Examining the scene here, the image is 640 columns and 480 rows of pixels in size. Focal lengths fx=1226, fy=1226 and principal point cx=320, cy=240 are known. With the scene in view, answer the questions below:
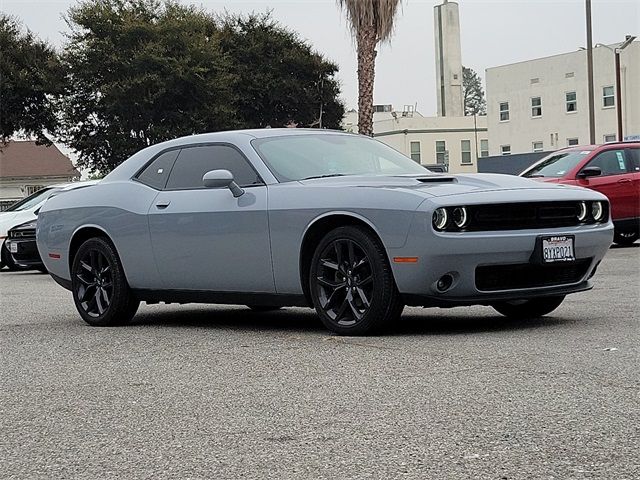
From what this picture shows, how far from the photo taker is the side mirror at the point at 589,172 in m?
17.8

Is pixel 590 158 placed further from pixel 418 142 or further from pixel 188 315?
pixel 418 142

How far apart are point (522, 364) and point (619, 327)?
72.7 inches

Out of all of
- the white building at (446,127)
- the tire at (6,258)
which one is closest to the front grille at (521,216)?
the tire at (6,258)

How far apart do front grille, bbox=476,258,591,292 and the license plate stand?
51 millimetres

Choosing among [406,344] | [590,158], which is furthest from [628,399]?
[590,158]

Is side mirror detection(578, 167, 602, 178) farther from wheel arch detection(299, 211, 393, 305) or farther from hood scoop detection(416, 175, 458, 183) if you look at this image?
wheel arch detection(299, 211, 393, 305)

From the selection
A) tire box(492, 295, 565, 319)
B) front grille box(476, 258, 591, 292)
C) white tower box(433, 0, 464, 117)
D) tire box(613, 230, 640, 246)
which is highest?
white tower box(433, 0, 464, 117)

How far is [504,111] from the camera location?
69500 millimetres

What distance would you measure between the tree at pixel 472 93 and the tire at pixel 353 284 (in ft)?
477

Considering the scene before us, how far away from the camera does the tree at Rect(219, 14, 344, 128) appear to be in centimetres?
5341

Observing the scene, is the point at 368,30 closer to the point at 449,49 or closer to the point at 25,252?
the point at 25,252

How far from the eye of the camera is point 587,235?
812 cm

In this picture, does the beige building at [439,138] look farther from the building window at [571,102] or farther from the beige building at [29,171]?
the beige building at [29,171]

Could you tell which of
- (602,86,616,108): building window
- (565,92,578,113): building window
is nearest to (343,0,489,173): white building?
(565,92,578,113): building window
